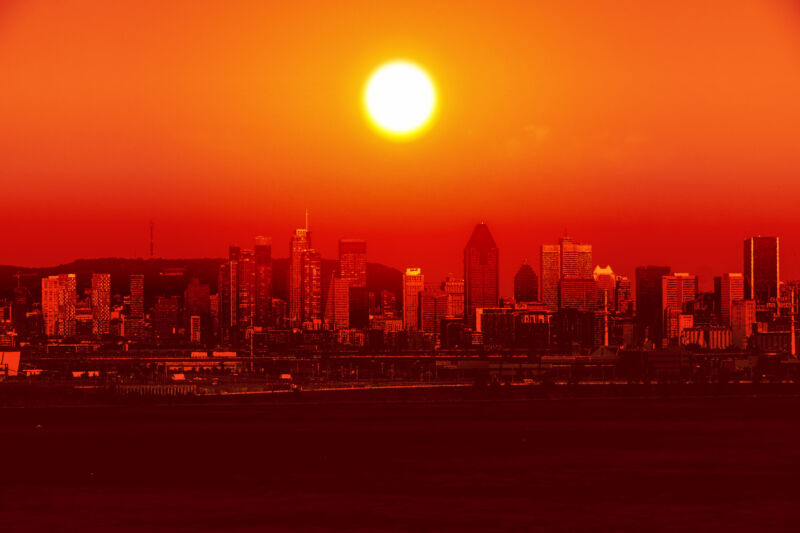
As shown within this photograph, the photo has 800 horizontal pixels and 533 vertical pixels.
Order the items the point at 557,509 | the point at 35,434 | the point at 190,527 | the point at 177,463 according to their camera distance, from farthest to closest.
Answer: the point at 35,434, the point at 177,463, the point at 557,509, the point at 190,527

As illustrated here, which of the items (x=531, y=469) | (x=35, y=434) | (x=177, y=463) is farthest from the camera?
(x=35, y=434)

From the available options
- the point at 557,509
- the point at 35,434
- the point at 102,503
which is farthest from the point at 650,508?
the point at 35,434

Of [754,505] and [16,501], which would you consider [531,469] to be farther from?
[16,501]

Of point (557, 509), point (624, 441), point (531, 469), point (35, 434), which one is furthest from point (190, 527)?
point (35, 434)

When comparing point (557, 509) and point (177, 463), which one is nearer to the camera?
point (557, 509)

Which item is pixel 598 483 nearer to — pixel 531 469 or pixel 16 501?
pixel 531 469

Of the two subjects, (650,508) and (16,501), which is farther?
(16,501)
